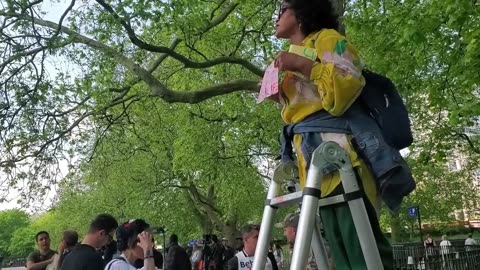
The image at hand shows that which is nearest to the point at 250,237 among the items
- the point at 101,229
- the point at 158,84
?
the point at 101,229

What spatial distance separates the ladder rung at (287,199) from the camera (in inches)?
87.2

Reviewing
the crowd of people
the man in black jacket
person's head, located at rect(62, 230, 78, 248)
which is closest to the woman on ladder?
the crowd of people

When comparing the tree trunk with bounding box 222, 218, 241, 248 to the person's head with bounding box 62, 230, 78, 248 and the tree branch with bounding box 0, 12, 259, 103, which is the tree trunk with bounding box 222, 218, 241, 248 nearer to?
the tree branch with bounding box 0, 12, 259, 103

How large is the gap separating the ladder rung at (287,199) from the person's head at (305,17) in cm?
75

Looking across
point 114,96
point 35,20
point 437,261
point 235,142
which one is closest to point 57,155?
point 114,96

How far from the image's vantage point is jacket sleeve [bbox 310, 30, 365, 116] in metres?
2.16

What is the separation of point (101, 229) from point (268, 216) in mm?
3975

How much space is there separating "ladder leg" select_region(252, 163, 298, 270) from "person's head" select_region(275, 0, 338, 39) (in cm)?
62

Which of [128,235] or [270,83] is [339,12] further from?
[270,83]

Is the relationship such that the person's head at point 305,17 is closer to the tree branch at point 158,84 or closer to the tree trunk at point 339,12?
the tree trunk at point 339,12

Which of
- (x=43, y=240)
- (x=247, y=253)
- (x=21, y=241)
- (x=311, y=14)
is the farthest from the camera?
(x=21, y=241)

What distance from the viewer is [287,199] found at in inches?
89.3

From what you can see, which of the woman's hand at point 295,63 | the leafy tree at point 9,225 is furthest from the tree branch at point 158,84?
the leafy tree at point 9,225

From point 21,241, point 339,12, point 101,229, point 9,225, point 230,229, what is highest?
point 9,225
